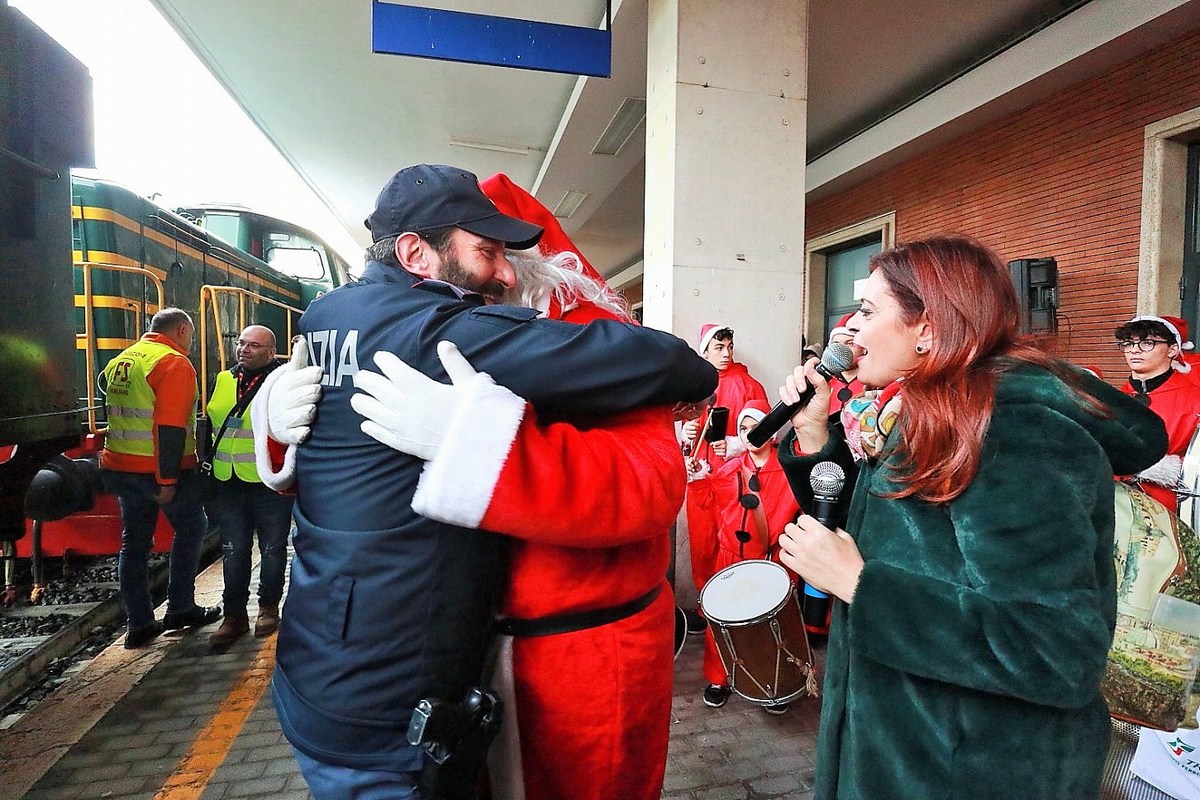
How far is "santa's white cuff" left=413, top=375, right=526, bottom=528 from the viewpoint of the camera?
98cm


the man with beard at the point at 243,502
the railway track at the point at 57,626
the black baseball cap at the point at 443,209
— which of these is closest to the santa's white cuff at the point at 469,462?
the black baseball cap at the point at 443,209

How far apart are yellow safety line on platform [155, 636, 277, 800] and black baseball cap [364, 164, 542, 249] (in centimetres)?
250

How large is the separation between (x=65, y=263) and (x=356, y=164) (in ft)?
22.4

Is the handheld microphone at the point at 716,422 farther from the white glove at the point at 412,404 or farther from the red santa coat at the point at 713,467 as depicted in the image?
the white glove at the point at 412,404

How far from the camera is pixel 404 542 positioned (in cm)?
109

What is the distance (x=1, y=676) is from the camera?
3.06 metres

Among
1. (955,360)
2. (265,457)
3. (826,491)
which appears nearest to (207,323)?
(265,457)

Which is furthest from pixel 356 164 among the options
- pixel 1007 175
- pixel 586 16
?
pixel 1007 175

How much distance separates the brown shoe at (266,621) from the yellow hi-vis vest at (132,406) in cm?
118

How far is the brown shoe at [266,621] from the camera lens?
3.83 metres

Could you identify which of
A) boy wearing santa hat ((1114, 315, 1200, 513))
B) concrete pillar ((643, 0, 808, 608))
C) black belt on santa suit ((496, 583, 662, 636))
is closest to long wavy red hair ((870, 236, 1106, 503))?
black belt on santa suit ((496, 583, 662, 636))

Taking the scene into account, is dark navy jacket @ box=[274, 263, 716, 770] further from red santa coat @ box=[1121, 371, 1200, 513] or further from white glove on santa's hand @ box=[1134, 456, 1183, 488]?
red santa coat @ box=[1121, 371, 1200, 513]

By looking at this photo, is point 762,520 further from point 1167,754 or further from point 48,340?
point 48,340

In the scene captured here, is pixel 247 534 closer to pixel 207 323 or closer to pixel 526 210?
pixel 207 323
